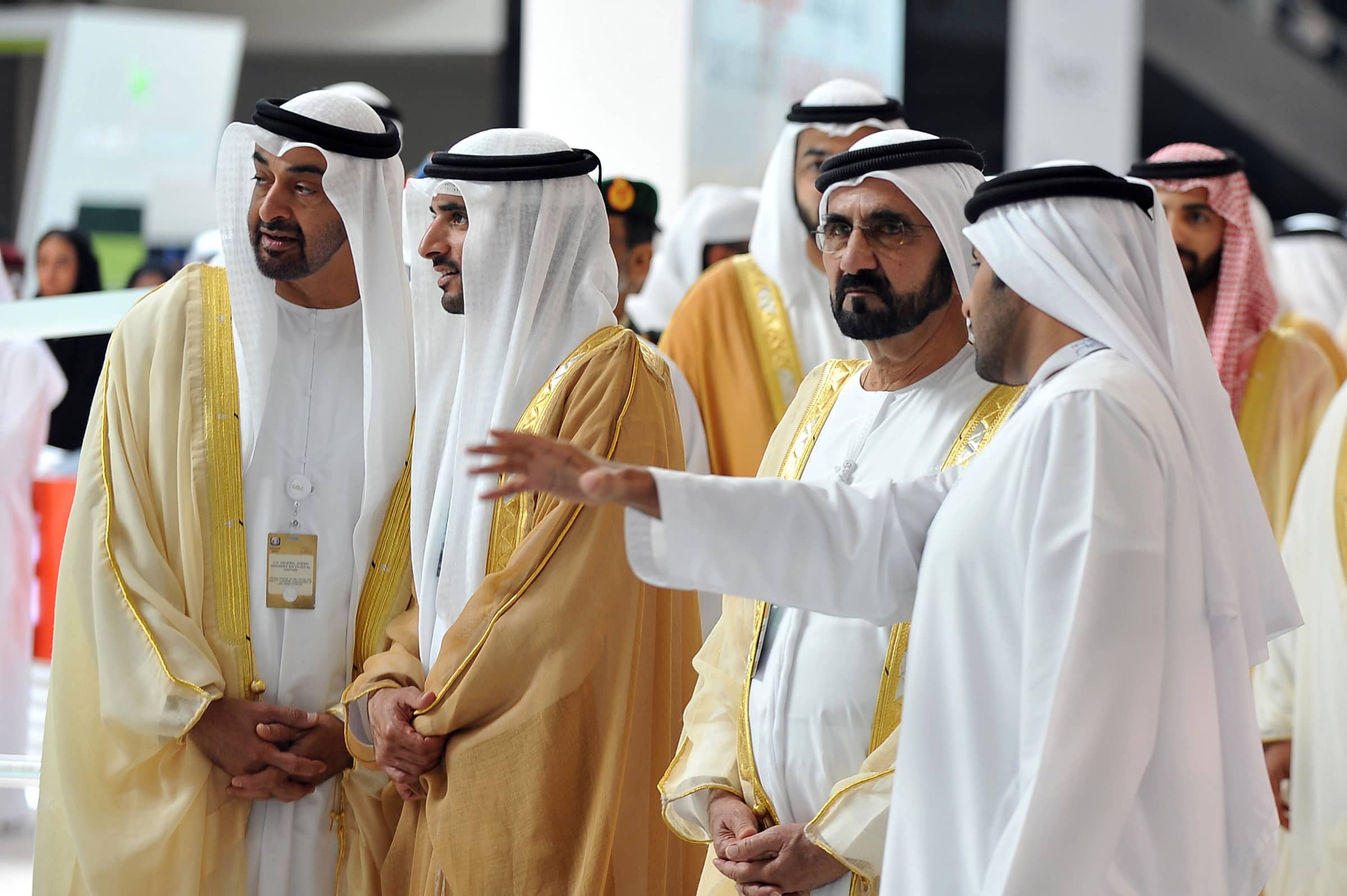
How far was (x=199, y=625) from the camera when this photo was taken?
2514 mm

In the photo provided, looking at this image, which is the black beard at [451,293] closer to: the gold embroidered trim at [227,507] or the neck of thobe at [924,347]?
the gold embroidered trim at [227,507]

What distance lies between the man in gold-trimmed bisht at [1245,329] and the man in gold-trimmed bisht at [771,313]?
2.44ft

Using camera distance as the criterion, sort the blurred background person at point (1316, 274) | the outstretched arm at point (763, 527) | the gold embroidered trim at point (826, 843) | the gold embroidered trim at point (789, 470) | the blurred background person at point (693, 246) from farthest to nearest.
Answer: the blurred background person at point (1316, 274) < the blurred background person at point (693, 246) < the gold embroidered trim at point (789, 470) < the gold embroidered trim at point (826, 843) < the outstretched arm at point (763, 527)

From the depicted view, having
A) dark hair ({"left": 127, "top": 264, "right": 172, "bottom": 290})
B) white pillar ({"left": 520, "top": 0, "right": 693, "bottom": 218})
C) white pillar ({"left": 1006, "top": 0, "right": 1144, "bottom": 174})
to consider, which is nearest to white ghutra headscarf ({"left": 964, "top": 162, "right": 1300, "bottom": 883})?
white pillar ({"left": 520, "top": 0, "right": 693, "bottom": 218})

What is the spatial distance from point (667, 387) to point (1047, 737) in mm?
1041

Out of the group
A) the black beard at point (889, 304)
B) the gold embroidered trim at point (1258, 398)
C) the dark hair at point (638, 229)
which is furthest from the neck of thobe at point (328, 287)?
the gold embroidered trim at point (1258, 398)

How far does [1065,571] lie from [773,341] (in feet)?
6.32

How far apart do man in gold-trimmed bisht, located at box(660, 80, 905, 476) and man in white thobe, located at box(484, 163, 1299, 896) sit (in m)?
1.56

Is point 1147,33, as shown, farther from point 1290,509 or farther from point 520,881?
point 520,881

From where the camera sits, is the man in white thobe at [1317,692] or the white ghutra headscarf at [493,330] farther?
the man in white thobe at [1317,692]

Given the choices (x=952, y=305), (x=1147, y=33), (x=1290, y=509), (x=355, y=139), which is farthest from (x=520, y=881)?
(x=1147, y=33)

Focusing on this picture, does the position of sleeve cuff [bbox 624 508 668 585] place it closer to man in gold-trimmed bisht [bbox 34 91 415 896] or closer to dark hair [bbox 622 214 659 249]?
man in gold-trimmed bisht [bbox 34 91 415 896]

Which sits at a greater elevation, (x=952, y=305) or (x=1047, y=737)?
(x=952, y=305)

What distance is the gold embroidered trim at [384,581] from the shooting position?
257 cm
